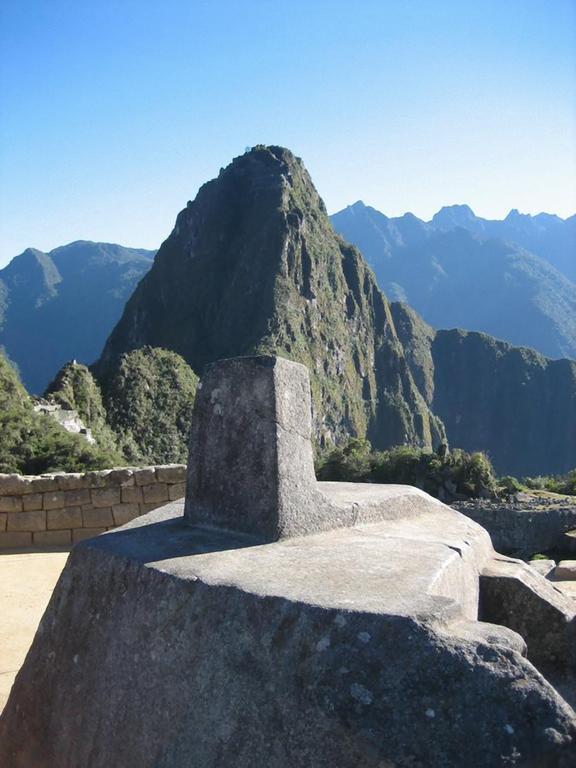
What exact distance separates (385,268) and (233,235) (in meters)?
102

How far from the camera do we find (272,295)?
3086 inches

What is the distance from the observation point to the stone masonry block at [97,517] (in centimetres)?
739

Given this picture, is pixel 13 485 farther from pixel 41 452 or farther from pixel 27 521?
pixel 41 452

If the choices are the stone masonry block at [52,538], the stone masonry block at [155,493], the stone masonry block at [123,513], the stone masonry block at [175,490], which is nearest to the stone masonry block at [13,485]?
the stone masonry block at [52,538]

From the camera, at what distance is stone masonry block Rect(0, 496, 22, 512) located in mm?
7230

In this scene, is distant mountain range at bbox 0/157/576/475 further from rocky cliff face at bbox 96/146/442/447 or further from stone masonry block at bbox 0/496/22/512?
stone masonry block at bbox 0/496/22/512

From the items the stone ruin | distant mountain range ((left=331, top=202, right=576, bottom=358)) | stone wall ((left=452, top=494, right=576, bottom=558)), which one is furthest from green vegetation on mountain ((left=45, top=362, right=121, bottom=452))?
distant mountain range ((left=331, top=202, right=576, bottom=358))

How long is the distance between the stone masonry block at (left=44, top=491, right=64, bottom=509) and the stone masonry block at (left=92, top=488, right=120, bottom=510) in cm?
35

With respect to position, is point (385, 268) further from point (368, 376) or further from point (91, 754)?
point (91, 754)

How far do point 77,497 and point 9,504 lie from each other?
725 millimetres

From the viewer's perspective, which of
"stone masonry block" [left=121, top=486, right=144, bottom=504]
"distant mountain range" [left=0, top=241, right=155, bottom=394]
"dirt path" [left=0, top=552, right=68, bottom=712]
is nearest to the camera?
"dirt path" [left=0, top=552, right=68, bottom=712]

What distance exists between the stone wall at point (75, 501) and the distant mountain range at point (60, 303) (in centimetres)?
9009

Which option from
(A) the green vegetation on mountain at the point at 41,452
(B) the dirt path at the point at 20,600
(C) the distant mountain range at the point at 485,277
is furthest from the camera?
(C) the distant mountain range at the point at 485,277

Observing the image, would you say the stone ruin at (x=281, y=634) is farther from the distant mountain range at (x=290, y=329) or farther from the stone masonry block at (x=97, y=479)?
the distant mountain range at (x=290, y=329)
